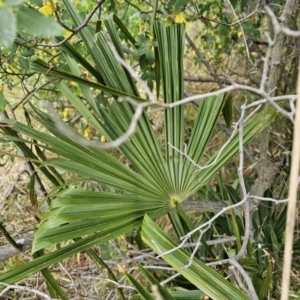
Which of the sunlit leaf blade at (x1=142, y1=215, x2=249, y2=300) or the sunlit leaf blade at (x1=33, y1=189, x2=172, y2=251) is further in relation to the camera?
the sunlit leaf blade at (x1=33, y1=189, x2=172, y2=251)

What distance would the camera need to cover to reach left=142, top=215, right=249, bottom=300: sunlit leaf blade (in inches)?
31.8

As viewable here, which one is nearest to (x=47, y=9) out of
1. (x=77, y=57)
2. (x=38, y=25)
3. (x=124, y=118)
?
(x=77, y=57)

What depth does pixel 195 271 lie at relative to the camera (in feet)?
2.77

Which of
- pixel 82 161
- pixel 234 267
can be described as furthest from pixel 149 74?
pixel 234 267

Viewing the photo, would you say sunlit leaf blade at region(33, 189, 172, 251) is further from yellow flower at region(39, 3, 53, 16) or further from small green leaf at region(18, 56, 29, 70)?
yellow flower at region(39, 3, 53, 16)

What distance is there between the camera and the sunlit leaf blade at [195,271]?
2.65 feet

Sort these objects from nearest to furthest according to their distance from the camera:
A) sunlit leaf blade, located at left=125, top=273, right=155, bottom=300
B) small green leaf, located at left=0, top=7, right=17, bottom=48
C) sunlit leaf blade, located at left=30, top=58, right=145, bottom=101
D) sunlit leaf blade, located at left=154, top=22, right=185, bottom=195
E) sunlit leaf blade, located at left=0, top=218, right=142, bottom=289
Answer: small green leaf, located at left=0, top=7, right=17, bottom=48
sunlit leaf blade, located at left=125, top=273, right=155, bottom=300
sunlit leaf blade, located at left=0, top=218, right=142, bottom=289
sunlit leaf blade, located at left=30, top=58, right=145, bottom=101
sunlit leaf blade, located at left=154, top=22, right=185, bottom=195

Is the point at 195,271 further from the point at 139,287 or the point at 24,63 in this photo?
the point at 24,63

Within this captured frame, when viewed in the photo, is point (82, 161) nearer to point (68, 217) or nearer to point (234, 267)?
point (68, 217)

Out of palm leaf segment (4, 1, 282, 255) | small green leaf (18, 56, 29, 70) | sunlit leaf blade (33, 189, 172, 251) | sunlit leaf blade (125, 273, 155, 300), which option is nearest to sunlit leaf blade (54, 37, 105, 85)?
palm leaf segment (4, 1, 282, 255)

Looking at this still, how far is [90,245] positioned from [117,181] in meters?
0.19

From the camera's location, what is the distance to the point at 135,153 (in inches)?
44.0

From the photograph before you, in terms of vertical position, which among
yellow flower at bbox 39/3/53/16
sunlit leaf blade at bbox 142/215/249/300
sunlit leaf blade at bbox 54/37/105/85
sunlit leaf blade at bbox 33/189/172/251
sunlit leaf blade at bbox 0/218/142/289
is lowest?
sunlit leaf blade at bbox 142/215/249/300

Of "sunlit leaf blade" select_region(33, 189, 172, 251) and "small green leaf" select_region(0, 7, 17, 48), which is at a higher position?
"small green leaf" select_region(0, 7, 17, 48)
